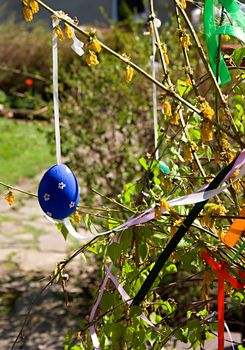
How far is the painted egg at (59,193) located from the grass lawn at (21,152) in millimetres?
5906

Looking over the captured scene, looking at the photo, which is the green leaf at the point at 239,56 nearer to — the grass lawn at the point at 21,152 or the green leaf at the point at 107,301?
the green leaf at the point at 107,301

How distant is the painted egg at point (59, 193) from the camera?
1.70 m

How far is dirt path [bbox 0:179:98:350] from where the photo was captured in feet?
14.9

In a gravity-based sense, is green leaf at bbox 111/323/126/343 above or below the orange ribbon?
above

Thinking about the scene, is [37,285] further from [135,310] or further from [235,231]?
[235,231]

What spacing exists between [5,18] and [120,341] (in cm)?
1690

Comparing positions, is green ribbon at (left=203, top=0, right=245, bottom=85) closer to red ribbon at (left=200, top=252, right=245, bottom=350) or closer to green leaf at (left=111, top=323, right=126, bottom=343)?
red ribbon at (left=200, top=252, right=245, bottom=350)

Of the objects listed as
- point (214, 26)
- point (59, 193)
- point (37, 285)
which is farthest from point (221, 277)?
point (37, 285)

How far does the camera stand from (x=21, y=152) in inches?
379

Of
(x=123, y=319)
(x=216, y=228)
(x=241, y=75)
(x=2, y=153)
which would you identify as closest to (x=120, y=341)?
(x=123, y=319)

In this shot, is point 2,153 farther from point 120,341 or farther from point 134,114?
point 120,341

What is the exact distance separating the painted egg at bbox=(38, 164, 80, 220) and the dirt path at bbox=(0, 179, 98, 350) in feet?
7.61

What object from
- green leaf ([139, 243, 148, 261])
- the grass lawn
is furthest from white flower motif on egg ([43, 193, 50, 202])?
the grass lawn

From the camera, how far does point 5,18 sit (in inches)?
707
